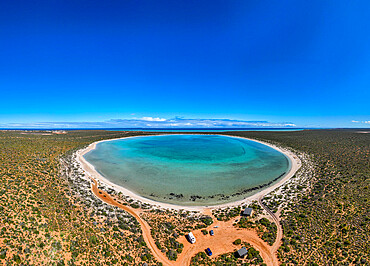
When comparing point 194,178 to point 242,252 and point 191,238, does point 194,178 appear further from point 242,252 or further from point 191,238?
point 242,252

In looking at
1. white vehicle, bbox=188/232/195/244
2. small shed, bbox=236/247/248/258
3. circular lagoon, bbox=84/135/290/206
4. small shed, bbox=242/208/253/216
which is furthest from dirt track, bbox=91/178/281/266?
circular lagoon, bbox=84/135/290/206

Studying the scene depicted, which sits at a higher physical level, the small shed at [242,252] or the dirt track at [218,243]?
the small shed at [242,252]

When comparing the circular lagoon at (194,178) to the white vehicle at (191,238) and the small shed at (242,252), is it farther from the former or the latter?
the small shed at (242,252)

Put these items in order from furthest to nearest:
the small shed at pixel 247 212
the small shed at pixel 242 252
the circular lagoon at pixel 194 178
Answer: the circular lagoon at pixel 194 178
the small shed at pixel 247 212
the small shed at pixel 242 252

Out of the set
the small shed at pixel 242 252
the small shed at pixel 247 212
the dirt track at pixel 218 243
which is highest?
the small shed at pixel 247 212

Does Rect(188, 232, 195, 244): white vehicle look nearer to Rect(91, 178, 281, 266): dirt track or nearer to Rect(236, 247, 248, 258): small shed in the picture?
Rect(91, 178, 281, 266): dirt track

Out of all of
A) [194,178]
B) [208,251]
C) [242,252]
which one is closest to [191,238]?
[208,251]

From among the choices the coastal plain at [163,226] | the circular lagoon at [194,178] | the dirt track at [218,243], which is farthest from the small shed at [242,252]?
the circular lagoon at [194,178]

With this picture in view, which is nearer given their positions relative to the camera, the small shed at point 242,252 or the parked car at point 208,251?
the small shed at point 242,252

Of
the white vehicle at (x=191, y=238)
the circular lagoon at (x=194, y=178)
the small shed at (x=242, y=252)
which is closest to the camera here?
the small shed at (x=242, y=252)
